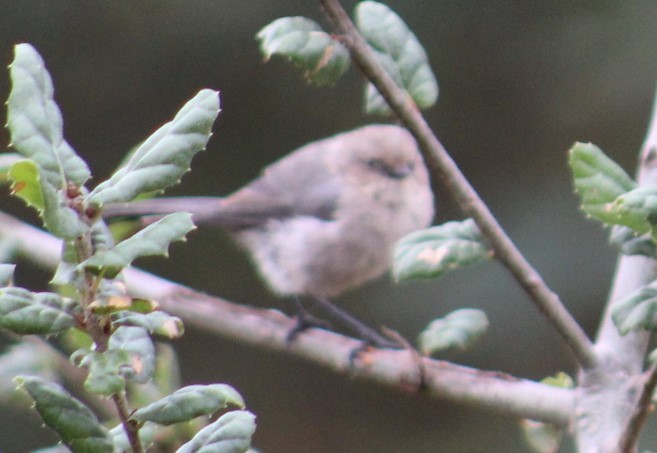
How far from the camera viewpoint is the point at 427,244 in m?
1.11

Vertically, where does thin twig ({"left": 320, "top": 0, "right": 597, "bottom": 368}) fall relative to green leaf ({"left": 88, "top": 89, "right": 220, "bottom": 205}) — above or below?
below

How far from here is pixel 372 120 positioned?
3.98 m

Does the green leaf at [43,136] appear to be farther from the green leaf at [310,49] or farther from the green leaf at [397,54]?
the green leaf at [397,54]

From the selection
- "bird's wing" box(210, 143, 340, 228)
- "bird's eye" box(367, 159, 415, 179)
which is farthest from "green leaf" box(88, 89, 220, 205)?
"bird's eye" box(367, 159, 415, 179)

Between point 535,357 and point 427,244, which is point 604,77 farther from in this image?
point 427,244

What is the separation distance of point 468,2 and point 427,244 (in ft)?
9.00

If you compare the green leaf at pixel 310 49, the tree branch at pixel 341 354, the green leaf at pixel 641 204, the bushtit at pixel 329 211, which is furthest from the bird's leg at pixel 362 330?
the green leaf at pixel 641 204

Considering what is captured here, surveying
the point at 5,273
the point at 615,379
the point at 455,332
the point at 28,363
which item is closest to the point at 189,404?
the point at 5,273

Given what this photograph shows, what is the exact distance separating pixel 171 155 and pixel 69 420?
0.18 meters

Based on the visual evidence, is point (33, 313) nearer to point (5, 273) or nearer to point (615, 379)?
point (5, 273)

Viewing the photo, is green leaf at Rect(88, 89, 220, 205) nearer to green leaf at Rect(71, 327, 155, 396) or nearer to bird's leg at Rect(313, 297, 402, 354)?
green leaf at Rect(71, 327, 155, 396)

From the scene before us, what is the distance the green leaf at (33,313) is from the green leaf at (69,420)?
34 millimetres

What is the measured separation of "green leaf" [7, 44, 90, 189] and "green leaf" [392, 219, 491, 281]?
1.55ft

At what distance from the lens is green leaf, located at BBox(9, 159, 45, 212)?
614 millimetres
